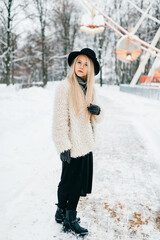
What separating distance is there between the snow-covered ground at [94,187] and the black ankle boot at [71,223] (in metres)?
0.07

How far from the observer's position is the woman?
1.92 metres

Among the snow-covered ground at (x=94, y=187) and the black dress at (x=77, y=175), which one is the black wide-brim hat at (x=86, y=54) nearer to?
the black dress at (x=77, y=175)

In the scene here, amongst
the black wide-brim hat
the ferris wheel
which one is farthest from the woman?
the ferris wheel

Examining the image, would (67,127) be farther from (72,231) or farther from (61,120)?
(72,231)

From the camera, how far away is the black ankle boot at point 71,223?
82.9 inches

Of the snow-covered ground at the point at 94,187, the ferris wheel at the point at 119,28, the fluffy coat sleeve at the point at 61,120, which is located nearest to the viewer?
the fluffy coat sleeve at the point at 61,120

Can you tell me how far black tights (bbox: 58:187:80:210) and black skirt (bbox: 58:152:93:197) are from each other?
0.13 ft

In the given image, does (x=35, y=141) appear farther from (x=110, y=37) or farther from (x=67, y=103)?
(x=110, y=37)

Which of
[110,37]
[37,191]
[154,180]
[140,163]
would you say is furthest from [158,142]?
[110,37]

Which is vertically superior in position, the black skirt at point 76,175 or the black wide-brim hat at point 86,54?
the black wide-brim hat at point 86,54

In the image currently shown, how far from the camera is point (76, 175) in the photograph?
2.07 m

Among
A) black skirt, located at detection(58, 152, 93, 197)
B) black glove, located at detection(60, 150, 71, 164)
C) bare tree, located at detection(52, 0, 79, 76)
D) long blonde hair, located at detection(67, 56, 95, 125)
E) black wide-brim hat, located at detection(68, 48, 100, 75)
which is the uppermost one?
bare tree, located at detection(52, 0, 79, 76)

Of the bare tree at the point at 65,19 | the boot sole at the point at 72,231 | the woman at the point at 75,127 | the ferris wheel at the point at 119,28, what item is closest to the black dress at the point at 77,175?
the woman at the point at 75,127

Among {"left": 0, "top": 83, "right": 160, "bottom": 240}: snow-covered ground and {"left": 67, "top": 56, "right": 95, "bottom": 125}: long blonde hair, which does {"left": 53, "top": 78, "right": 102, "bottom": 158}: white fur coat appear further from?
{"left": 0, "top": 83, "right": 160, "bottom": 240}: snow-covered ground
